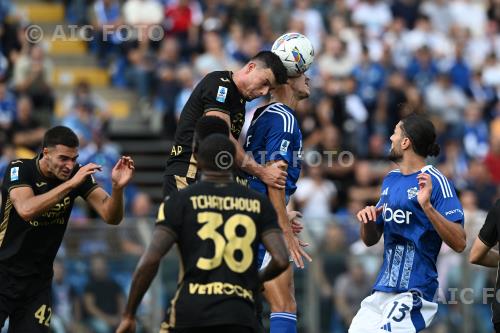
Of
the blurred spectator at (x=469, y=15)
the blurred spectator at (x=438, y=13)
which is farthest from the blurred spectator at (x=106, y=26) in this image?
the blurred spectator at (x=469, y=15)

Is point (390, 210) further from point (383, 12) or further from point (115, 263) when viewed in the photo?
point (383, 12)

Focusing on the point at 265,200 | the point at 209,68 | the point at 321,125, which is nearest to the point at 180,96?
the point at 209,68

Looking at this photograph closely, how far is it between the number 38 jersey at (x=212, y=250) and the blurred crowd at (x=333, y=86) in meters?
10.7

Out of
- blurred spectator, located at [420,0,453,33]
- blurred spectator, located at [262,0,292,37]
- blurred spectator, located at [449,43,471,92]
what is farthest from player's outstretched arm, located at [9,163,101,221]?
blurred spectator, located at [420,0,453,33]

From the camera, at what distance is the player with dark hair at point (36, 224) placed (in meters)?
12.0

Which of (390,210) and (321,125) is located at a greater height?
(321,125)

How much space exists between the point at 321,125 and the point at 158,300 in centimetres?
553

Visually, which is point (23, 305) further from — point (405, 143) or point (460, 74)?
point (460, 74)

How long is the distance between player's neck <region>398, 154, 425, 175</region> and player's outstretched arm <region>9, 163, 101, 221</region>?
280 cm

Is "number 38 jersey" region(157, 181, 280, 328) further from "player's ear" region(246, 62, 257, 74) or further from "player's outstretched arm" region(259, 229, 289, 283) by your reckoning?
"player's ear" region(246, 62, 257, 74)

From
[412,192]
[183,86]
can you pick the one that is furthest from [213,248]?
[183,86]

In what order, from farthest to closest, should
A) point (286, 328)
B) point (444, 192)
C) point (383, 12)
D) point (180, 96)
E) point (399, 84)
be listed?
point (383, 12) → point (399, 84) → point (180, 96) → point (286, 328) → point (444, 192)

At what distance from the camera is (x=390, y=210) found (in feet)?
38.0

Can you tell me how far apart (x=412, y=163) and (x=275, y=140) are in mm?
1366
